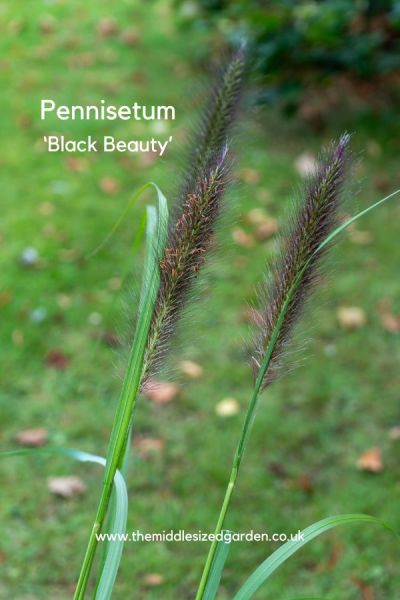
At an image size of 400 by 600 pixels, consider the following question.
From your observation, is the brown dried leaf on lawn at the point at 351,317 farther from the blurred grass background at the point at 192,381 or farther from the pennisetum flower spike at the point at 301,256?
the pennisetum flower spike at the point at 301,256

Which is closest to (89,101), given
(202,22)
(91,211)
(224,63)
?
(202,22)

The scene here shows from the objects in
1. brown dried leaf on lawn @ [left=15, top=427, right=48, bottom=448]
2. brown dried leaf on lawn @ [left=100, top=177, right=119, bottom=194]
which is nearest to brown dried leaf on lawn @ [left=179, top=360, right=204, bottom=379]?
brown dried leaf on lawn @ [left=15, top=427, right=48, bottom=448]

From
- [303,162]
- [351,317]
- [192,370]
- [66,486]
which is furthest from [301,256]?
[303,162]

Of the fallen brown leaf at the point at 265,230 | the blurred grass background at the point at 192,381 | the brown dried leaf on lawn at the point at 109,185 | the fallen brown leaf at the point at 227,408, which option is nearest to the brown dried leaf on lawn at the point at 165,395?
the blurred grass background at the point at 192,381

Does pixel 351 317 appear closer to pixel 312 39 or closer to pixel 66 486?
pixel 66 486

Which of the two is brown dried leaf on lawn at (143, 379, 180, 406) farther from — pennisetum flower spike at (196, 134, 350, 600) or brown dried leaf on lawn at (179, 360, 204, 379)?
pennisetum flower spike at (196, 134, 350, 600)
